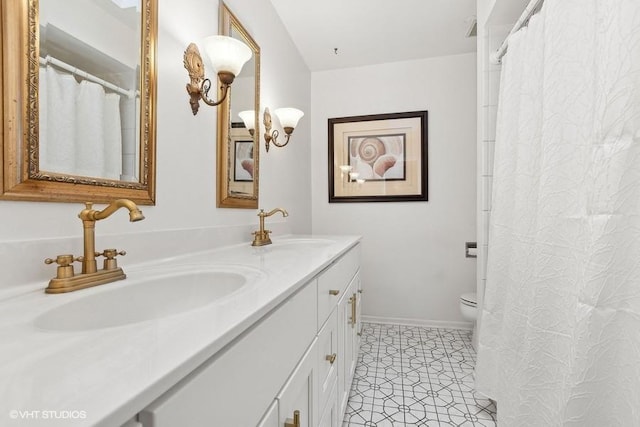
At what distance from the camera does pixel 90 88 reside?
2.75 ft

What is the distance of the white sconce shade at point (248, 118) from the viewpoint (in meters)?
1.63

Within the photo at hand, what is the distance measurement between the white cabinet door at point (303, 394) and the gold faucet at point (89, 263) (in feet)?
1.56

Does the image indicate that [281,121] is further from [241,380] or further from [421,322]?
[421,322]

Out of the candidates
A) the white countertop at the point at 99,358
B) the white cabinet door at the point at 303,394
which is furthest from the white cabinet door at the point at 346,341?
the white countertop at the point at 99,358

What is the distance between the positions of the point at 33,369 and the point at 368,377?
1881mm

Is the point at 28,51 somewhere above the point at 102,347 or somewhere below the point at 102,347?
above

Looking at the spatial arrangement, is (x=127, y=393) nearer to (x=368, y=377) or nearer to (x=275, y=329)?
(x=275, y=329)

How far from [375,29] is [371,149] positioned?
0.93 meters

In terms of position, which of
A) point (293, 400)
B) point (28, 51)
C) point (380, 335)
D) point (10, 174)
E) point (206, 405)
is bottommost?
point (380, 335)

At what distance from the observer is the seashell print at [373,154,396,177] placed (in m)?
2.78

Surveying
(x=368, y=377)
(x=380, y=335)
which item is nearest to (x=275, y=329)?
(x=368, y=377)

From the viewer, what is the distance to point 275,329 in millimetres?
608

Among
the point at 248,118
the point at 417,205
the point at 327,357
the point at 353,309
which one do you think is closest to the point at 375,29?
the point at 248,118

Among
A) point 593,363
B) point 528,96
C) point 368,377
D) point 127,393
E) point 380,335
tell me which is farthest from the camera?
point 380,335
